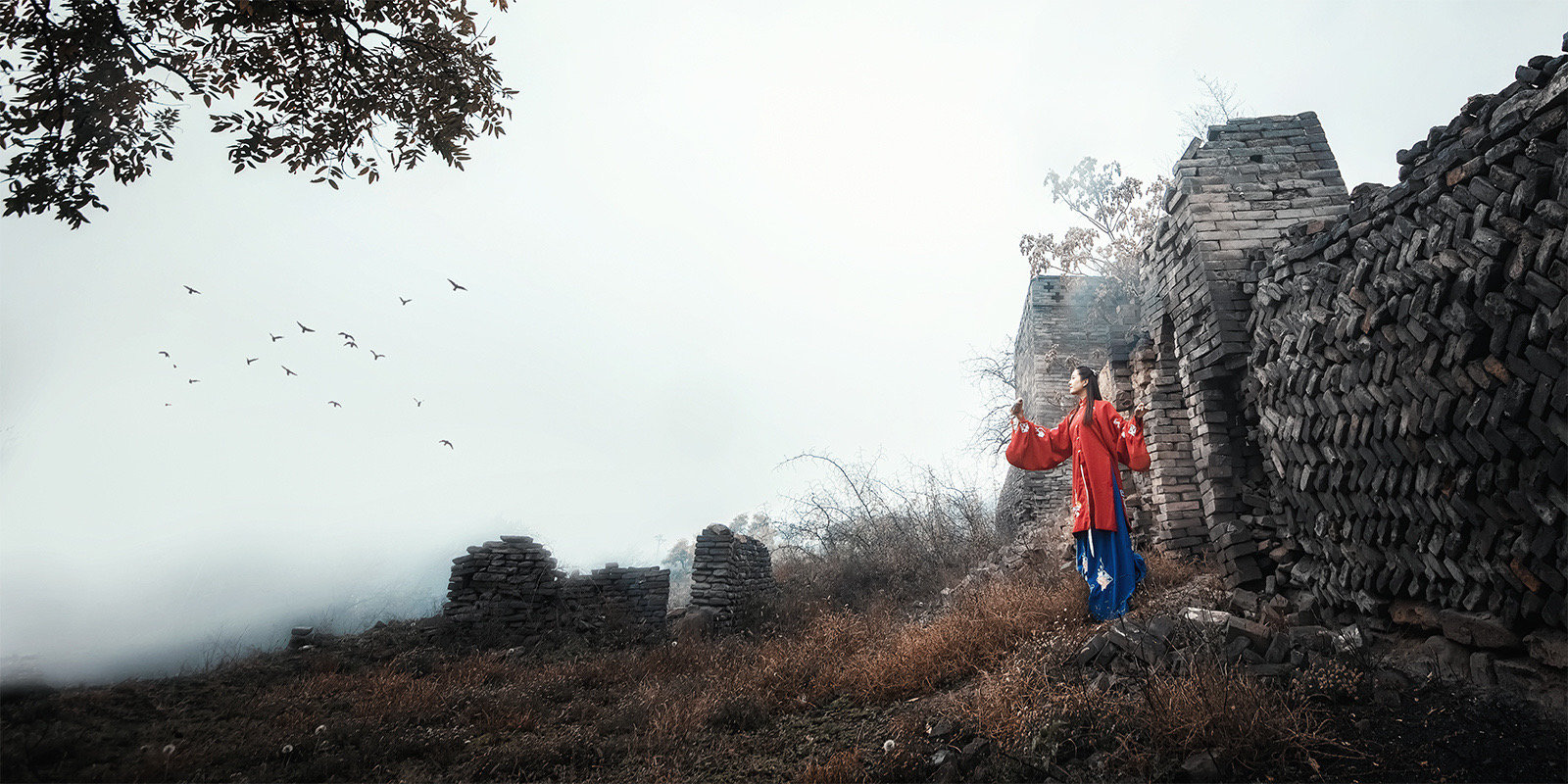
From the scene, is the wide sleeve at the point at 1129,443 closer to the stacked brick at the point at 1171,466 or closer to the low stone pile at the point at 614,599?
the stacked brick at the point at 1171,466

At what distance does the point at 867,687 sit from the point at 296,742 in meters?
4.21

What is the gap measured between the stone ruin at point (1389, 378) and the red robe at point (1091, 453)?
1.87 ft

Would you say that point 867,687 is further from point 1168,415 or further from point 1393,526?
point 1168,415

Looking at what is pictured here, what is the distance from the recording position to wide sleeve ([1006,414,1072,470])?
5516mm

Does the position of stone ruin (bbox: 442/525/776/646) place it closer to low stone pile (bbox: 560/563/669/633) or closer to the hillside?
low stone pile (bbox: 560/563/669/633)

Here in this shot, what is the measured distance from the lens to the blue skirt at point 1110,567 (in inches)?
190

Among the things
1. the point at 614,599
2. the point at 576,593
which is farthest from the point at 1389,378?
the point at 576,593

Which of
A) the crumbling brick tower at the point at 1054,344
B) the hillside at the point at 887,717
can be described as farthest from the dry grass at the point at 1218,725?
the crumbling brick tower at the point at 1054,344

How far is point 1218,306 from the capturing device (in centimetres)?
491

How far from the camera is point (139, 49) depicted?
3811 millimetres

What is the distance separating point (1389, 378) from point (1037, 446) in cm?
254

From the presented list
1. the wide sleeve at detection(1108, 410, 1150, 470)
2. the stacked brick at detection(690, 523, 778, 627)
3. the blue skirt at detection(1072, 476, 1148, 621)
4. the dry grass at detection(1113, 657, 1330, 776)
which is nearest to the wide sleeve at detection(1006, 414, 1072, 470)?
the wide sleeve at detection(1108, 410, 1150, 470)

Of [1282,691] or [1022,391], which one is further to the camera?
[1022,391]

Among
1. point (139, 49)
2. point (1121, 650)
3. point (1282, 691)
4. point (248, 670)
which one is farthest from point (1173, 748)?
point (248, 670)
